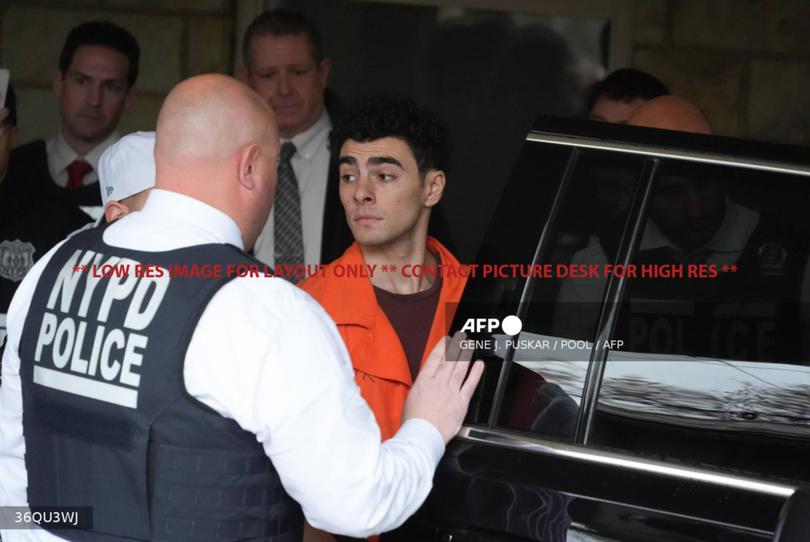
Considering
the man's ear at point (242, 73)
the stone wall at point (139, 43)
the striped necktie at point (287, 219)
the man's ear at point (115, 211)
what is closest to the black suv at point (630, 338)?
the man's ear at point (115, 211)

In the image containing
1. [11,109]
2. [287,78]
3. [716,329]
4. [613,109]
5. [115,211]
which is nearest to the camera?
[716,329]

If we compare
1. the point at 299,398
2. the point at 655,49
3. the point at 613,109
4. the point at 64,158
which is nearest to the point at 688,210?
the point at 299,398

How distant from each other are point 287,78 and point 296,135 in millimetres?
214

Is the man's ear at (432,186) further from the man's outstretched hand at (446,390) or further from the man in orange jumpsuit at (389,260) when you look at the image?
the man's outstretched hand at (446,390)

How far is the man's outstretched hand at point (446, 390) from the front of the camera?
2.13 meters

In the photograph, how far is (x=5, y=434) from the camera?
2.18 metres

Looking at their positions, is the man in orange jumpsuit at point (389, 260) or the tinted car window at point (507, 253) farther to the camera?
the man in orange jumpsuit at point (389, 260)

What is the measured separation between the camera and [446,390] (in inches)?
84.7

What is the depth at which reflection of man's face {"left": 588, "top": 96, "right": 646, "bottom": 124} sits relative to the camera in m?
3.98

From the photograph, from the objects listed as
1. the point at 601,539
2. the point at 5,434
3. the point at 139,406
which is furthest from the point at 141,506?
the point at 601,539

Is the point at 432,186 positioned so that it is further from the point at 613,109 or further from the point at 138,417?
the point at 138,417

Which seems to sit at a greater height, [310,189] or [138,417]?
[310,189]

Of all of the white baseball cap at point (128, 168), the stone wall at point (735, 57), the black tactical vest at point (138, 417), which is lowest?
the black tactical vest at point (138, 417)

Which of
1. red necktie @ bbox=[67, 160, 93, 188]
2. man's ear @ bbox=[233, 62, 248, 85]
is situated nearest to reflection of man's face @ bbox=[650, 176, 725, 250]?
man's ear @ bbox=[233, 62, 248, 85]
